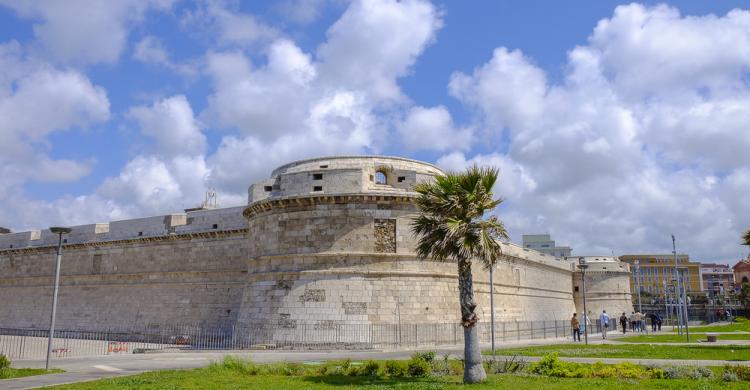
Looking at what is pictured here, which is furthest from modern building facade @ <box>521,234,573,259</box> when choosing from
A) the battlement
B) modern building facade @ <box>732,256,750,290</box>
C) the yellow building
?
the battlement

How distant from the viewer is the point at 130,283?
3525 centimetres

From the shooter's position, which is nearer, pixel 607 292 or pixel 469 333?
pixel 469 333

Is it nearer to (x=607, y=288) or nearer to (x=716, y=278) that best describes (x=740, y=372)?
(x=607, y=288)

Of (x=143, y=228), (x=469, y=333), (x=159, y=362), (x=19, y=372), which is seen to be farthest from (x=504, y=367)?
(x=143, y=228)

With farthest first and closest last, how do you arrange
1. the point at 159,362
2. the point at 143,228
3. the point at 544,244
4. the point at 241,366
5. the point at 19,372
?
the point at 544,244 → the point at 143,228 → the point at 159,362 → the point at 19,372 → the point at 241,366

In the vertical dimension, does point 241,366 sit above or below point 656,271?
below

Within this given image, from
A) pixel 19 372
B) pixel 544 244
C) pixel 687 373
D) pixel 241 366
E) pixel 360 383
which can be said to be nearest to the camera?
pixel 360 383

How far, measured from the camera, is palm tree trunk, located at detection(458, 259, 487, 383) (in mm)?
12141

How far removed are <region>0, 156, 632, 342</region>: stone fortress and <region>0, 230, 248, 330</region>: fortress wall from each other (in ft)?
0.26

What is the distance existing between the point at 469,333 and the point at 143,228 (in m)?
28.2

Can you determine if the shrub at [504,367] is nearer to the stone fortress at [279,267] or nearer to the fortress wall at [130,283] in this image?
the stone fortress at [279,267]

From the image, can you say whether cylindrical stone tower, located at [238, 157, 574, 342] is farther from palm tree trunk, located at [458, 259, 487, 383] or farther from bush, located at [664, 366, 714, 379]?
bush, located at [664, 366, 714, 379]

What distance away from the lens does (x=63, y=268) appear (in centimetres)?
3922

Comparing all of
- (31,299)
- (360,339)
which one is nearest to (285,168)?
(360,339)
